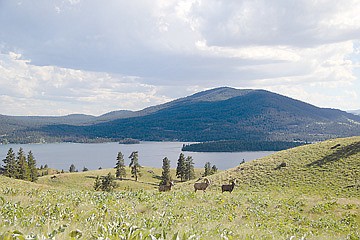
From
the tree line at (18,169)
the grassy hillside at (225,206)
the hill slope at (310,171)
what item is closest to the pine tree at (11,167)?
the tree line at (18,169)

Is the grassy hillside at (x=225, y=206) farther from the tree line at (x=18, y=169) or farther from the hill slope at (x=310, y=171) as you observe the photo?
the tree line at (x=18, y=169)

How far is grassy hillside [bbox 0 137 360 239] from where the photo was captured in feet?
20.9

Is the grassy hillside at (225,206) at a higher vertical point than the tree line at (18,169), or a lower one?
higher

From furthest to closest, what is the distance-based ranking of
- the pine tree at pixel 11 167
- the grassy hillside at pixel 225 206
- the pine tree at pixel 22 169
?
1. the pine tree at pixel 22 169
2. the pine tree at pixel 11 167
3. the grassy hillside at pixel 225 206

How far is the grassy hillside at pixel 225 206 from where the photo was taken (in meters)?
6.36

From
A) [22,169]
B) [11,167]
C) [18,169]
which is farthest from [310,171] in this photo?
[11,167]

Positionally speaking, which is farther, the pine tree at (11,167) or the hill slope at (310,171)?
the pine tree at (11,167)

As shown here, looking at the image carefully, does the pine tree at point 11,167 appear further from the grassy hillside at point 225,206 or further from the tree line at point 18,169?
the grassy hillside at point 225,206

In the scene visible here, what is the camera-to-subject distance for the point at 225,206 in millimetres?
17266

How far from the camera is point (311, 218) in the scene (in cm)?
1881

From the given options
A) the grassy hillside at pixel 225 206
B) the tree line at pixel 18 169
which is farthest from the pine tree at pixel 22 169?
the grassy hillside at pixel 225 206

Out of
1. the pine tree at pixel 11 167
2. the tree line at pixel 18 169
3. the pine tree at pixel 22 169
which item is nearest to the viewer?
the pine tree at pixel 11 167

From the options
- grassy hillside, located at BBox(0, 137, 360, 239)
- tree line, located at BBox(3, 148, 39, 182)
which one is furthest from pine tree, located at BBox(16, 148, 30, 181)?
grassy hillside, located at BBox(0, 137, 360, 239)

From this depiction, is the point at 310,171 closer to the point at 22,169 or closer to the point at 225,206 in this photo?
the point at 225,206
